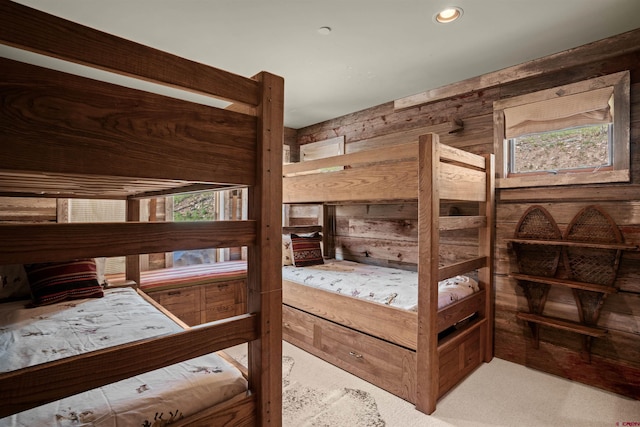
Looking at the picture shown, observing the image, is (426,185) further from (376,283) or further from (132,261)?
(132,261)

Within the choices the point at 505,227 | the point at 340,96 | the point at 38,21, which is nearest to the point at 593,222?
the point at 505,227

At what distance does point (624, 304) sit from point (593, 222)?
0.57 meters

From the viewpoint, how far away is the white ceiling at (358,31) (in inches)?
71.1

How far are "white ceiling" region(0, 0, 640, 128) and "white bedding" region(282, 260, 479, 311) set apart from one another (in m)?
1.72

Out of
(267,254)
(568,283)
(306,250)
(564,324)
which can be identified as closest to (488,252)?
(568,283)

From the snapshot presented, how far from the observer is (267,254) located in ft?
3.47

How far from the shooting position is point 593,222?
223cm

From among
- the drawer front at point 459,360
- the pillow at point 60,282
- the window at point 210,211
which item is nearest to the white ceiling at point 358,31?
the pillow at point 60,282

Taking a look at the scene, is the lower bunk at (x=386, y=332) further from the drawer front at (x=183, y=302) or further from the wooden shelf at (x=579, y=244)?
the drawer front at (x=183, y=302)

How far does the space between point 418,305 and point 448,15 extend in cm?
176

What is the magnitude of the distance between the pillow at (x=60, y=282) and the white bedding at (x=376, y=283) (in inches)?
59.3

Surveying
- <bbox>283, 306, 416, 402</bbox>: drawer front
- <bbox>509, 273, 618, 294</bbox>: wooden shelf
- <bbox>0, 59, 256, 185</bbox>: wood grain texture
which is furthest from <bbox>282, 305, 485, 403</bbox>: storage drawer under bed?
<bbox>0, 59, 256, 185</bbox>: wood grain texture

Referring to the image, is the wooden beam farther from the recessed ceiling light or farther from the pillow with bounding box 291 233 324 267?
the pillow with bounding box 291 233 324 267

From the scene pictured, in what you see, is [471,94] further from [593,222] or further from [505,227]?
[593,222]
